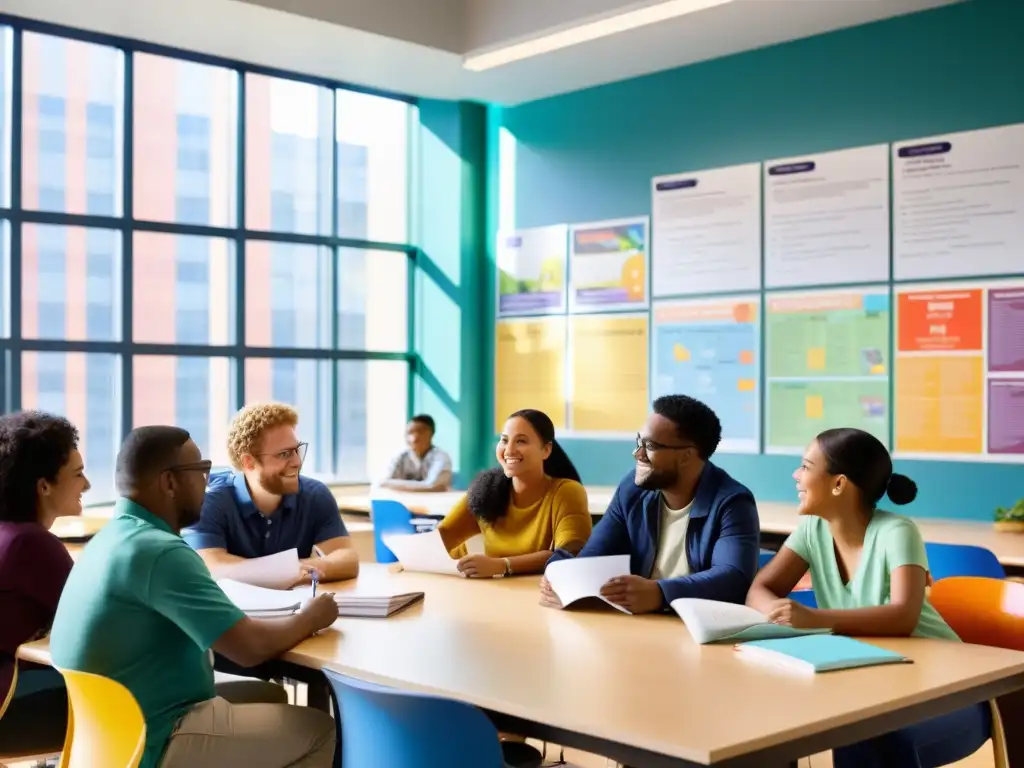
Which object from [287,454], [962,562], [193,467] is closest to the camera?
[193,467]

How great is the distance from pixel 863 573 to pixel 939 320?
3.33 meters

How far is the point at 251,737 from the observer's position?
2.44 metres

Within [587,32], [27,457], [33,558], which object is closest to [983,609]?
[33,558]

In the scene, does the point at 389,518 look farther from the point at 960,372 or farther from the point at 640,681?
the point at 640,681

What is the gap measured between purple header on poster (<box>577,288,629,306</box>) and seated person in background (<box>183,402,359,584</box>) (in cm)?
388

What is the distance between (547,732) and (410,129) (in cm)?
660

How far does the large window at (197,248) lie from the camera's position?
649 cm

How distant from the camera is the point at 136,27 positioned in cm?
648

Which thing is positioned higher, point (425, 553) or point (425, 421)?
point (425, 421)

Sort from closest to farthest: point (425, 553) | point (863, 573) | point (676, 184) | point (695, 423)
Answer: point (863, 573), point (695, 423), point (425, 553), point (676, 184)

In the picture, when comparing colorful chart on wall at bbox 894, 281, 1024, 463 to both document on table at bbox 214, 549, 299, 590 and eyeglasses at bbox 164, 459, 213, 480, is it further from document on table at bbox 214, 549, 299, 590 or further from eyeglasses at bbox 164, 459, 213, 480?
eyeglasses at bbox 164, 459, 213, 480

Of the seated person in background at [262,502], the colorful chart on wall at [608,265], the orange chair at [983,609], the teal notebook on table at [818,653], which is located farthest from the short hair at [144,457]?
the colorful chart on wall at [608,265]

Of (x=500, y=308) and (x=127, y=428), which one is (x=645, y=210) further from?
(x=127, y=428)

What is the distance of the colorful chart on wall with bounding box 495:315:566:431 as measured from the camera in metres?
7.55
